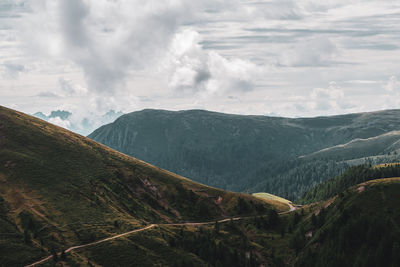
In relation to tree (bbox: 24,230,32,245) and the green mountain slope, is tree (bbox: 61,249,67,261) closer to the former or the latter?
tree (bbox: 24,230,32,245)

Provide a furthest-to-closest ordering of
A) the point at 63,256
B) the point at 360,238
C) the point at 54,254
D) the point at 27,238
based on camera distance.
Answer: the point at 360,238 < the point at 27,238 < the point at 63,256 < the point at 54,254

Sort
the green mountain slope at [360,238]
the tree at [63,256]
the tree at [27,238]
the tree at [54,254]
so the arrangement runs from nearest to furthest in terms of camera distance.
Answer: the tree at [54,254] < the tree at [63,256] < the green mountain slope at [360,238] < the tree at [27,238]

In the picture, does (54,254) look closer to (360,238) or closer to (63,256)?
(63,256)

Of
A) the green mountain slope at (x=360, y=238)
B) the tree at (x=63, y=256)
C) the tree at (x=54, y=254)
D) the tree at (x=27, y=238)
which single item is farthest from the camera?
the tree at (x=27, y=238)

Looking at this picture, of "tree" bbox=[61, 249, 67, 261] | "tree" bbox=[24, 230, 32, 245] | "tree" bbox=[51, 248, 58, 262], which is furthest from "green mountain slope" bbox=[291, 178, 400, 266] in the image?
"tree" bbox=[24, 230, 32, 245]

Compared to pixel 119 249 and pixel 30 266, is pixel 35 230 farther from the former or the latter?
pixel 119 249

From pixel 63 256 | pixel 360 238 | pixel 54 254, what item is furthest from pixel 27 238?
pixel 360 238

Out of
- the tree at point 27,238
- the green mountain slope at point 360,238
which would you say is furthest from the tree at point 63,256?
the green mountain slope at point 360,238

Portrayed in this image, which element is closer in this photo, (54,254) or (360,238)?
(54,254)

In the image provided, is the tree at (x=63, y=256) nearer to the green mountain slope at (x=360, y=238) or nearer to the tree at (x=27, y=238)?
the tree at (x=27, y=238)

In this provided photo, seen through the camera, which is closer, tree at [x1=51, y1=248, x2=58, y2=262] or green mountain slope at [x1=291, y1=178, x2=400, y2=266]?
tree at [x1=51, y1=248, x2=58, y2=262]

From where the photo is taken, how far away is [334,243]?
603 ft

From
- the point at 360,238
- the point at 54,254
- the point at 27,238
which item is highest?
the point at 360,238

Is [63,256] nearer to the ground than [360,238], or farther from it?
nearer to the ground
